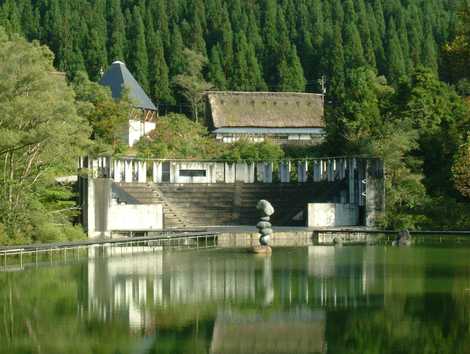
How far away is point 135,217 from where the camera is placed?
39.7 meters

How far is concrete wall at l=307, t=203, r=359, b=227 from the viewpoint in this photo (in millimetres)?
40312

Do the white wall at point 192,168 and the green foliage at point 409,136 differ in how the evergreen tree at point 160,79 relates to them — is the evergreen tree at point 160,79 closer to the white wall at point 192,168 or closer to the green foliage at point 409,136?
the green foliage at point 409,136

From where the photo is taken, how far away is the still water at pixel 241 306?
54.2 ft

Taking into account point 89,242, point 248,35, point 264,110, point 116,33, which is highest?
point 248,35

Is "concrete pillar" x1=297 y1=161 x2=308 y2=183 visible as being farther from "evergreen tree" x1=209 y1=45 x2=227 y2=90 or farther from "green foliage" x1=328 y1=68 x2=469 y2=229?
"evergreen tree" x1=209 y1=45 x2=227 y2=90

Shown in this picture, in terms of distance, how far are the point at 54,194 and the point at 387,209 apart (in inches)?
467

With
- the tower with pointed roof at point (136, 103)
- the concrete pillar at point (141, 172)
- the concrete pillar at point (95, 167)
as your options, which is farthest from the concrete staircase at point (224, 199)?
the tower with pointed roof at point (136, 103)

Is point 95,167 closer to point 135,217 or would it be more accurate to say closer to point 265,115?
point 135,217

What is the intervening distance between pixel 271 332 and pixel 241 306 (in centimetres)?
282

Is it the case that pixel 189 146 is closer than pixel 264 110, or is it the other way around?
pixel 189 146

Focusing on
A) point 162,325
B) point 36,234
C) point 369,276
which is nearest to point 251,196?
point 36,234

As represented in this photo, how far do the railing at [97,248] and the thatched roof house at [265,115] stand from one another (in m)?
25.0

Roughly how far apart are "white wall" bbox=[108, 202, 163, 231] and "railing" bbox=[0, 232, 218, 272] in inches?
83.4

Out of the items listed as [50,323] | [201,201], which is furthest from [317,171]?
[50,323]
